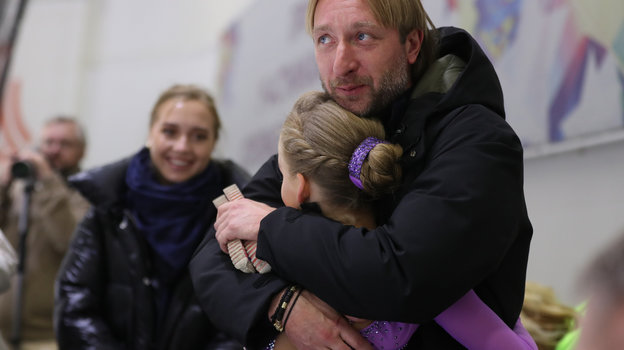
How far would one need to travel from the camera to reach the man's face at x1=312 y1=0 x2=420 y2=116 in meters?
1.52

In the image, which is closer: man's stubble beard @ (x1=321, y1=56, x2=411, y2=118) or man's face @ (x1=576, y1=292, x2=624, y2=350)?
man's face @ (x1=576, y1=292, x2=624, y2=350)

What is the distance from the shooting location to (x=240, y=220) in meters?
1.47

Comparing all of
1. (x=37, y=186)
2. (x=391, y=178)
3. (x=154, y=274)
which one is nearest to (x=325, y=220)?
(x=391, y=178)

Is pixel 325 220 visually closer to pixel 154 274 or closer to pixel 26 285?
pixel 154 274

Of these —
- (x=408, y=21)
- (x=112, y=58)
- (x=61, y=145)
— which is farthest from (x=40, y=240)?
(x=112, y=58)

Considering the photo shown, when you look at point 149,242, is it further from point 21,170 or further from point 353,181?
point 353,181

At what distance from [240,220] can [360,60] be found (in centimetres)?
46

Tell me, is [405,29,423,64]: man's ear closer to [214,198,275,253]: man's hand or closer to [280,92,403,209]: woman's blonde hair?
[280,92,403,209]: woman's blonde hair

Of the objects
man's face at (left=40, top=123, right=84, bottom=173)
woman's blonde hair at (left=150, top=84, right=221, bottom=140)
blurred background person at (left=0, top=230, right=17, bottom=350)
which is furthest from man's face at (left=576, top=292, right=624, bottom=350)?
man's face at (left=40, top=123, right=84, bottom=173)

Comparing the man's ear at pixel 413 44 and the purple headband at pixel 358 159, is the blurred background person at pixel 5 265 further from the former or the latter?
the man's ear at pixel 413 44

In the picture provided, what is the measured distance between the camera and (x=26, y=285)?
3549 millimetres

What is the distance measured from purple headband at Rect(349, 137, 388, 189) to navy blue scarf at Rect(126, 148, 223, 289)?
1.27 metres

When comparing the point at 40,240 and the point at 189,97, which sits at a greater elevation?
the point at 189,97

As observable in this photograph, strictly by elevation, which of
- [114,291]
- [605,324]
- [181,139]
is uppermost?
[605,324]
